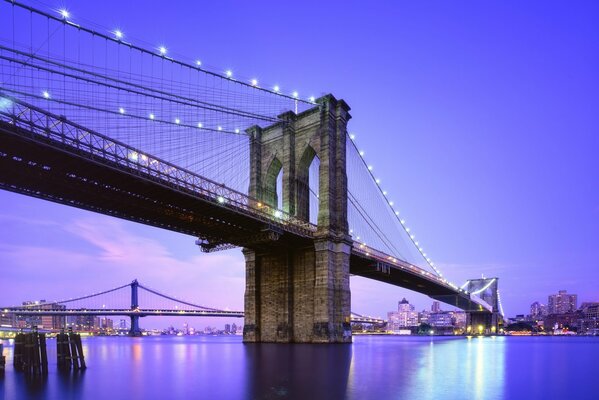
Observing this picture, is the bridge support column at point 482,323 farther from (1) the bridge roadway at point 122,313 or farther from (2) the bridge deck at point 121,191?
(2) the bridge deck at point 121,191

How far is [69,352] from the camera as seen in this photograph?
27.0 metres

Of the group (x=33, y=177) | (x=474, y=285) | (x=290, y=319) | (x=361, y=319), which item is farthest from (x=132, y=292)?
(x=33, y=177)

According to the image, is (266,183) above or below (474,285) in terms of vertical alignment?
above

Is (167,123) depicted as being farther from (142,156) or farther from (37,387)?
(37,387)

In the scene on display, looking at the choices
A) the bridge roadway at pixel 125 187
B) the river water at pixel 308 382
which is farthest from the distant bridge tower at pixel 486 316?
the river water at pixel 308 382

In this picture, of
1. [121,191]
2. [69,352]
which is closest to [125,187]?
[121,191]

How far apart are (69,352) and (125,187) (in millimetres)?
11509

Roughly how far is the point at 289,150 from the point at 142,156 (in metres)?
19.5

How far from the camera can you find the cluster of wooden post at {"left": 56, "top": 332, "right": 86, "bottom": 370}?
25797 mm

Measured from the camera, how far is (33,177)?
31875 mm

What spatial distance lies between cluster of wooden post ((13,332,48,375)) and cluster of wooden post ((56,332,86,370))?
0.95 metres

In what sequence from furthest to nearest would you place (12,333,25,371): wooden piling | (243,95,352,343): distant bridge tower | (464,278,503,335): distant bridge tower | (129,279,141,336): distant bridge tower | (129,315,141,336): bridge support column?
(129,279,141,336): distant bridge tower
(129,315,141,336): bridge support column
(464,278,503,335): distant bridge tower
(243,95,352,343): distant bridge tower
(12,333,25,371): wooden piling

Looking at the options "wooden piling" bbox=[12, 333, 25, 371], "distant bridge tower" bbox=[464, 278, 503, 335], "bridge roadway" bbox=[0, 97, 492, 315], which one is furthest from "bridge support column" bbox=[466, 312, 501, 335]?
"wooden piling" bbox=[12, 333, 25, 371]

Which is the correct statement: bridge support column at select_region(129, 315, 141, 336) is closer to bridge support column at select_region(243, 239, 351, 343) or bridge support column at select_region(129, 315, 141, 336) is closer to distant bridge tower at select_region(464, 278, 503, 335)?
distant bridge tower at select_region(464, 278, 503, 335)
